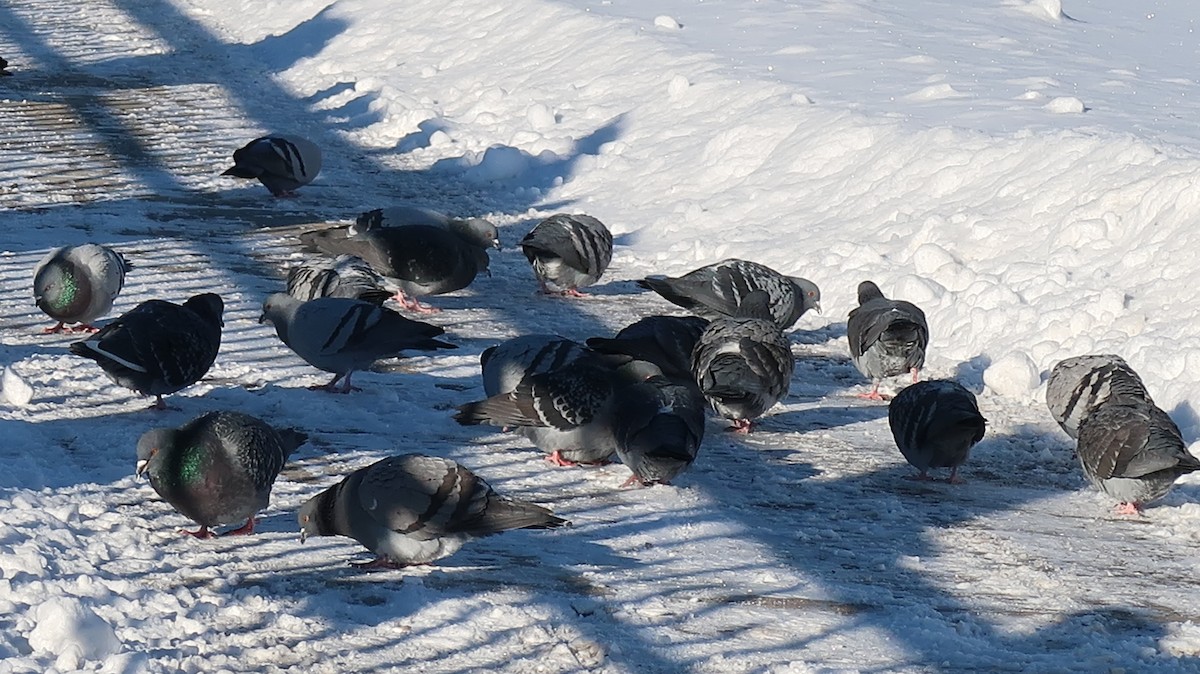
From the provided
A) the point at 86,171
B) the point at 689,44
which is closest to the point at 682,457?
the point at 86,171

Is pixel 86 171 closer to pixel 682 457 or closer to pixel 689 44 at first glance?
pixel 689 44

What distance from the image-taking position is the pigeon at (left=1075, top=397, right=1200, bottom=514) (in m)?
6.55

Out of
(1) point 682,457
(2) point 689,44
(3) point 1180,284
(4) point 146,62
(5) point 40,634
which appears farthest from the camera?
(4) point 146,62

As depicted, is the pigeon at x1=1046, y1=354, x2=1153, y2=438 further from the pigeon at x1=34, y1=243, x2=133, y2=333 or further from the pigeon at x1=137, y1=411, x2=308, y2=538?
the pigeon at x1=34, y1=243, x2=133, y2=333

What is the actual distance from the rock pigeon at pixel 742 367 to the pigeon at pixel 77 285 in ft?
10.6

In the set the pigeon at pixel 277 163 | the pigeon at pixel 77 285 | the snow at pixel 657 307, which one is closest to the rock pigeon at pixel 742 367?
the snow at pixel 657 307

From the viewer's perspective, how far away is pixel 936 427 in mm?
6898

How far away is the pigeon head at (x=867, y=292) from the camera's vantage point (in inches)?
354

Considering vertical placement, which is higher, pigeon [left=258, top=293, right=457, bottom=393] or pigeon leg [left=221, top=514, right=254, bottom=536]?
pigeon [left=258, top=293, right=457, bottom=393]

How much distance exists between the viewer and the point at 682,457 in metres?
6.43

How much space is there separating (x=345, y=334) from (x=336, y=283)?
4.07ft

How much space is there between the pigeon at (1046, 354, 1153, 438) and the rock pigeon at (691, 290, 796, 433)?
135cm

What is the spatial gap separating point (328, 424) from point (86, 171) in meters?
6.65

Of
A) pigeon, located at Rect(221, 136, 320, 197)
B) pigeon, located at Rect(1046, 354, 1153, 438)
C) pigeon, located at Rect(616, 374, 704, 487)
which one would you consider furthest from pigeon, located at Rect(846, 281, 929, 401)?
pigeon, located at Rect(221, 136, 320, 197)
